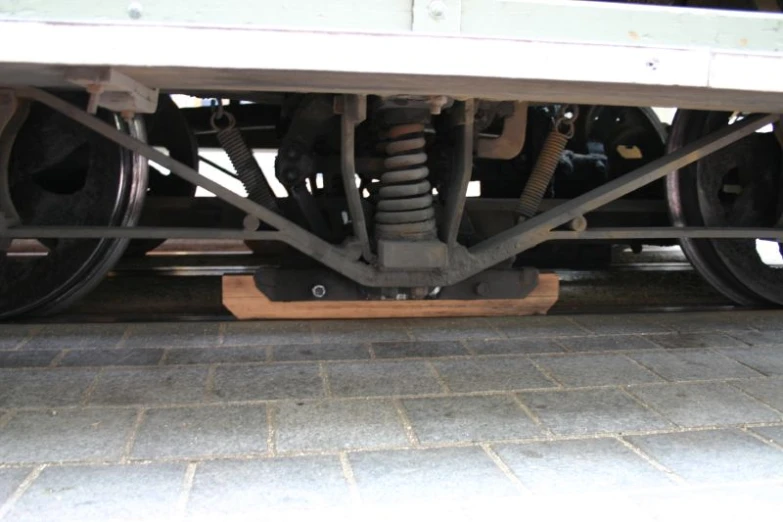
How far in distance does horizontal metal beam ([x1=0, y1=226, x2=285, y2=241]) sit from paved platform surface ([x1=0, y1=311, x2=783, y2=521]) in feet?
1.44

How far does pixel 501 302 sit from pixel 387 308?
0.60 metres

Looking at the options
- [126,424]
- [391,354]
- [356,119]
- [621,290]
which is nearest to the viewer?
[126,424]

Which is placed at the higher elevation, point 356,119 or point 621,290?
point 356,119

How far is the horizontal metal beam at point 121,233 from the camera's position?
2.84m

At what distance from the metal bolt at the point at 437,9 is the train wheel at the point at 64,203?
2097 mm

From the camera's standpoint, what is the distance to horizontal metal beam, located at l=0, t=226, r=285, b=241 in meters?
2.84

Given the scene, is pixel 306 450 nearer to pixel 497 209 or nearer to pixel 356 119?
pixel 356 119

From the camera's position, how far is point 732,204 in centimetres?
389

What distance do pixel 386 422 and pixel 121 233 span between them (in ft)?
5.16

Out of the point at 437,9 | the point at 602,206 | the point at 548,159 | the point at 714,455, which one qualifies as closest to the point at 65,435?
the point at 437,9

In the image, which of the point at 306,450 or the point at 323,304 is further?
the point at 323,304

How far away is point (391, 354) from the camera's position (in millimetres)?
2770

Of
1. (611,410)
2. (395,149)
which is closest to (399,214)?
(395,149)

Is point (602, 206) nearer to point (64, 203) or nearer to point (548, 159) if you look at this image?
point (548, 159)
